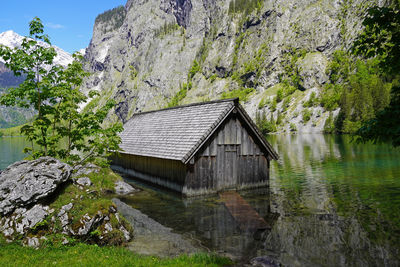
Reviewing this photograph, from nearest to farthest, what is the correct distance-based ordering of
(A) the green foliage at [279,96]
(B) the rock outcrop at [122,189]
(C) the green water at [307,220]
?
1. (C) the green water at [307,220]
2. (B) the rock outcrop at [122,189]
3. (A) the green foliage at [279,96]

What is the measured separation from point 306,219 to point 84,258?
12139 mm

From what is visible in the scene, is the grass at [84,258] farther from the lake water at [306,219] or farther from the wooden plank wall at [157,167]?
the wooden plank wall at [157,167]

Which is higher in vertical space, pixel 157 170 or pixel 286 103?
pixel 286 103

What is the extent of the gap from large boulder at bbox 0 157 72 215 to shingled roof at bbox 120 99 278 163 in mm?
8040

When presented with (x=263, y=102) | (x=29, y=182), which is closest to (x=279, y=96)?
(x=263, y=102)

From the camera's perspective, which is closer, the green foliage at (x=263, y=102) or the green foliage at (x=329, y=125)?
the green foliage at (x=329, y=125)

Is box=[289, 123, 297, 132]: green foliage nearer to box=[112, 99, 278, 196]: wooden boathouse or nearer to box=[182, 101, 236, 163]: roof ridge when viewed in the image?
box=[112, 99, 278, 196]: wooden boathouse

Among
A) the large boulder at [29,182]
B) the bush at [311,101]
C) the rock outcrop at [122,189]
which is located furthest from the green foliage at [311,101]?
the large boulder at [29,182]

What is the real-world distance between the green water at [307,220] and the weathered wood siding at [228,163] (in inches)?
44.7

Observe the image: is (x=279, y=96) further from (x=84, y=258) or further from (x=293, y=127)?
(x=84, y=258)

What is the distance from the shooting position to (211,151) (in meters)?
22.4

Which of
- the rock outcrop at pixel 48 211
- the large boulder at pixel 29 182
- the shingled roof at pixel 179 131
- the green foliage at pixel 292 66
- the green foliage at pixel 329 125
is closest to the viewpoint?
the rock outcrop at pixel 48 211

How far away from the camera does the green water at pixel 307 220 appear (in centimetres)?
1234

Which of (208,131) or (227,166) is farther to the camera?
(227,166)
